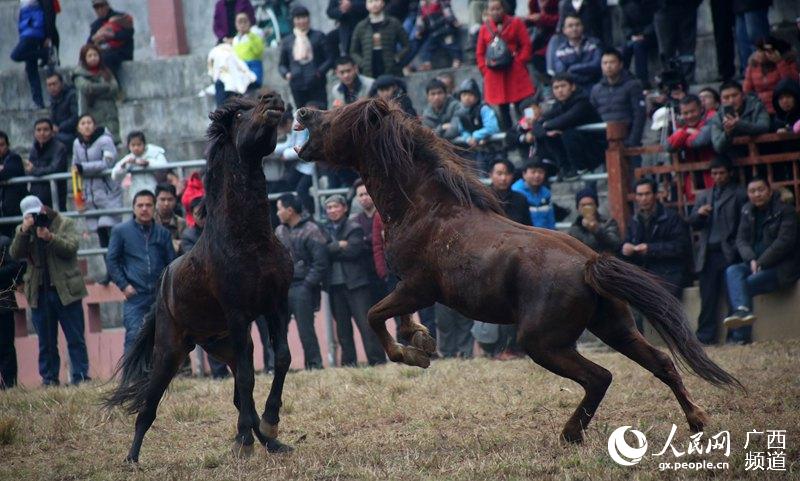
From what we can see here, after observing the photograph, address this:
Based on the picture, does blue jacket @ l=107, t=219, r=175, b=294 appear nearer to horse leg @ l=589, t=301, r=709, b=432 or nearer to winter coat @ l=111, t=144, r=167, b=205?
winter coat @ l=111, t=144, r=167, b=205

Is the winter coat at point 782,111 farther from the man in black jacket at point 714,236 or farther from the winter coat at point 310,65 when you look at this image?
the winter coat at point 310,65

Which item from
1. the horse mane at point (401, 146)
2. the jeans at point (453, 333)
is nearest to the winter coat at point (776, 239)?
the jeans at point (453, 333)

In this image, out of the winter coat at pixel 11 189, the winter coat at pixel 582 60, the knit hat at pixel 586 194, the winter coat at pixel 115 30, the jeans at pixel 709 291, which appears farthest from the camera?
the winter coat at pixel 115 30

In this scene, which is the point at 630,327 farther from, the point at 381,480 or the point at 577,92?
the point at 577,92

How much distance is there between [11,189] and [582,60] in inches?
284

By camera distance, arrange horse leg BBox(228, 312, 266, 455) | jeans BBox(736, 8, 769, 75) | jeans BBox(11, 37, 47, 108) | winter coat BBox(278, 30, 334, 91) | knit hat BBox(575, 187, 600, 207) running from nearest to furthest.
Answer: horse leg BBox(228, 312, 266, 455)
knit hat BBox(575, 187, 600, 207)
jeans BBox(736, 8, 769, 75)
winter coat BBox(278, 30, 334, 91)
jeans BBox(11, 37, 47, 108)

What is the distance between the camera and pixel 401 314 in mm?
8164

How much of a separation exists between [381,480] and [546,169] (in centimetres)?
656

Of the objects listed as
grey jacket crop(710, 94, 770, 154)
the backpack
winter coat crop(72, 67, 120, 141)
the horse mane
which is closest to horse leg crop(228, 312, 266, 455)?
the horse mane

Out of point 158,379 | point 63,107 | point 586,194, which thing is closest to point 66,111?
point 63,107

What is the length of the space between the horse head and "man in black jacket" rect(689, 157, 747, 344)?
18.6ft

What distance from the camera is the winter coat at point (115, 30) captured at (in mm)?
18969

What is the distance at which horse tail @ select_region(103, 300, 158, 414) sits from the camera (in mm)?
8719

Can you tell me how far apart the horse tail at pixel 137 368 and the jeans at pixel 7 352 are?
461cm
